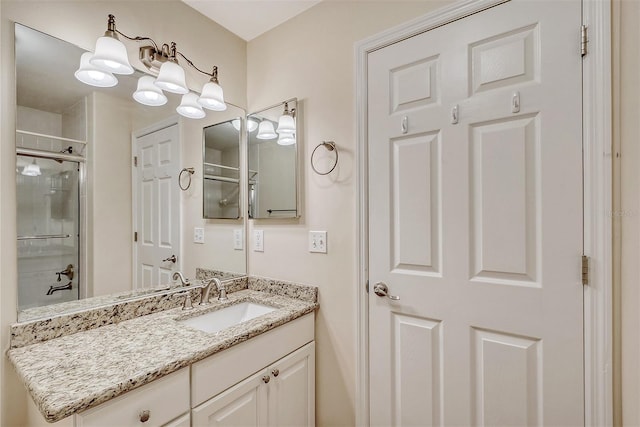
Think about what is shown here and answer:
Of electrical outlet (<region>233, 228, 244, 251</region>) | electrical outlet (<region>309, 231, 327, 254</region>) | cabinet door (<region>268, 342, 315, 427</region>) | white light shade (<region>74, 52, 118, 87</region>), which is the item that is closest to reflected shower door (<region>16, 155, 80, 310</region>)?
white light shade (<region>74, 52, 118, 87</region>)

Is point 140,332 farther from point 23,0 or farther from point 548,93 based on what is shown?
point 548,93

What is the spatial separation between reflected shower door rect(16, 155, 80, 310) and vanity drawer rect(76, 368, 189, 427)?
0.59m

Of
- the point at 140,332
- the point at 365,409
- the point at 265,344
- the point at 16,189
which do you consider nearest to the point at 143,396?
the point at 140,332

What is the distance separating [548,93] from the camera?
3.34 ft

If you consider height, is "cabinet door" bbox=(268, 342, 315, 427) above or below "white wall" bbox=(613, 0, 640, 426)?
below

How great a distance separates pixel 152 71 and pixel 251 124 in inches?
23.9

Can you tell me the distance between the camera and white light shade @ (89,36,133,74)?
1.17 metres

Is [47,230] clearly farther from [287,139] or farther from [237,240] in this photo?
[287,139]

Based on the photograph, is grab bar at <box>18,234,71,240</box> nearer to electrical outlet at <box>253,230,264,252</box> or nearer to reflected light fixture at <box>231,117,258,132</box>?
electrical outlet at <box>253,230,264,252</box>

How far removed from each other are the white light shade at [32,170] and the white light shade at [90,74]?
15.6 inches

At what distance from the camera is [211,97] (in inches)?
63.2

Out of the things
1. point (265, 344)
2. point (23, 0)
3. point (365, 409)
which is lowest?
point (365, 409)

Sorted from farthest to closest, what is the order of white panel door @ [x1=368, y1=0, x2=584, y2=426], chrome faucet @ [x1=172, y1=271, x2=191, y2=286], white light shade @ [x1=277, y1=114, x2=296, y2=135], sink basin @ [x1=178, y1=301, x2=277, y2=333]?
white light shade @ [x1=277, y1=114, x2=296, y2=135]
chrome faucet @ [x1=172, y1=271, x2=191, y2=286]
sink basin @ [x1=178, y1=301, x2=277, y2=333]
white panel door @ [x1=368, y1=0, x2=584, y2=426]

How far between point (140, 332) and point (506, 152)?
1595 millimetres
